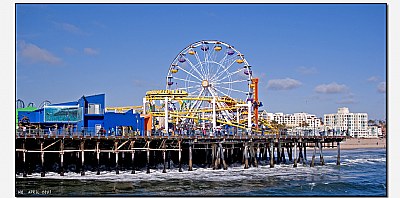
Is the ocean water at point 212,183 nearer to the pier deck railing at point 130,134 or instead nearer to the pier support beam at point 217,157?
the pier support beam at point 217,157

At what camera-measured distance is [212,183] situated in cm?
3256

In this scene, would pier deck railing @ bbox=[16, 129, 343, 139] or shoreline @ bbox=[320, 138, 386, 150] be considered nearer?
pier deck railing @ bbox=[16, 129, 343, 139]

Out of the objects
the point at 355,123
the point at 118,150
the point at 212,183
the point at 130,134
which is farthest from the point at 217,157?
the point at 355,123

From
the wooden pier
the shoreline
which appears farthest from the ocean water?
the shoreline

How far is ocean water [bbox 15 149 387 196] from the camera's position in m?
28.9

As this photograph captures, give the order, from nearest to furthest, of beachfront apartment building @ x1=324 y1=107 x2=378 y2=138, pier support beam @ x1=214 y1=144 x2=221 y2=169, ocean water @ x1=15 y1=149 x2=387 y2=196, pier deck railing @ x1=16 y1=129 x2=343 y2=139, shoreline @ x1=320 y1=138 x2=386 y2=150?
ocean water @ x1=15 y1=149 x2=387 y2=196
pier deck railing @ x1=16 y1=129 x2=343 y2=139
pier support beam @ x1=214 y1=144 x2=221 y2=169
shoreline @ x1=320 y1=138 x2=386 y2=150
beachfront apartment building @ x1=324 y1=107 x2=378 y2=138

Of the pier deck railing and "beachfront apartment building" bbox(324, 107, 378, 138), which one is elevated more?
the pier deck railing

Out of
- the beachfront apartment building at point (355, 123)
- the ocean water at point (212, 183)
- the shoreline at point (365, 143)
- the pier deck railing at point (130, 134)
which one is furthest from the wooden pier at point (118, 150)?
the beachfront apartment building at point (355, 123)

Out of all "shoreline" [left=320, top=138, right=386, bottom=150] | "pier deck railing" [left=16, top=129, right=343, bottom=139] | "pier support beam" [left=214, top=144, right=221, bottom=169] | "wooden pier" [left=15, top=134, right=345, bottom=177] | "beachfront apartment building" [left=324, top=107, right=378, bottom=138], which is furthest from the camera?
"beachfront apartment building" [left=324, top=107, right=378, bottom=138]

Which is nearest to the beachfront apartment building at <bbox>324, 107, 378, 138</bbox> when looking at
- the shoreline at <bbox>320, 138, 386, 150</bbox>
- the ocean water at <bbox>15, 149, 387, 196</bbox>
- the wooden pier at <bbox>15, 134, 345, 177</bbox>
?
the shoreline at <bbox>320, 138, 386, 150</bbox>

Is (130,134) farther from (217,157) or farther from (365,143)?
(365,143)

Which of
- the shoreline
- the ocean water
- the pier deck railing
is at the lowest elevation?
the shoreline

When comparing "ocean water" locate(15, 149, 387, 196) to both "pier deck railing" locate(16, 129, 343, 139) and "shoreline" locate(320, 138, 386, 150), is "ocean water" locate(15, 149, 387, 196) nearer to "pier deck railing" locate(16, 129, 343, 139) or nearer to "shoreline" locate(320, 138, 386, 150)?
"pier deck railing" locate(16, 129, 343, 139)

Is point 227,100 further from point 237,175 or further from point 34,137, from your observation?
point 34,137
